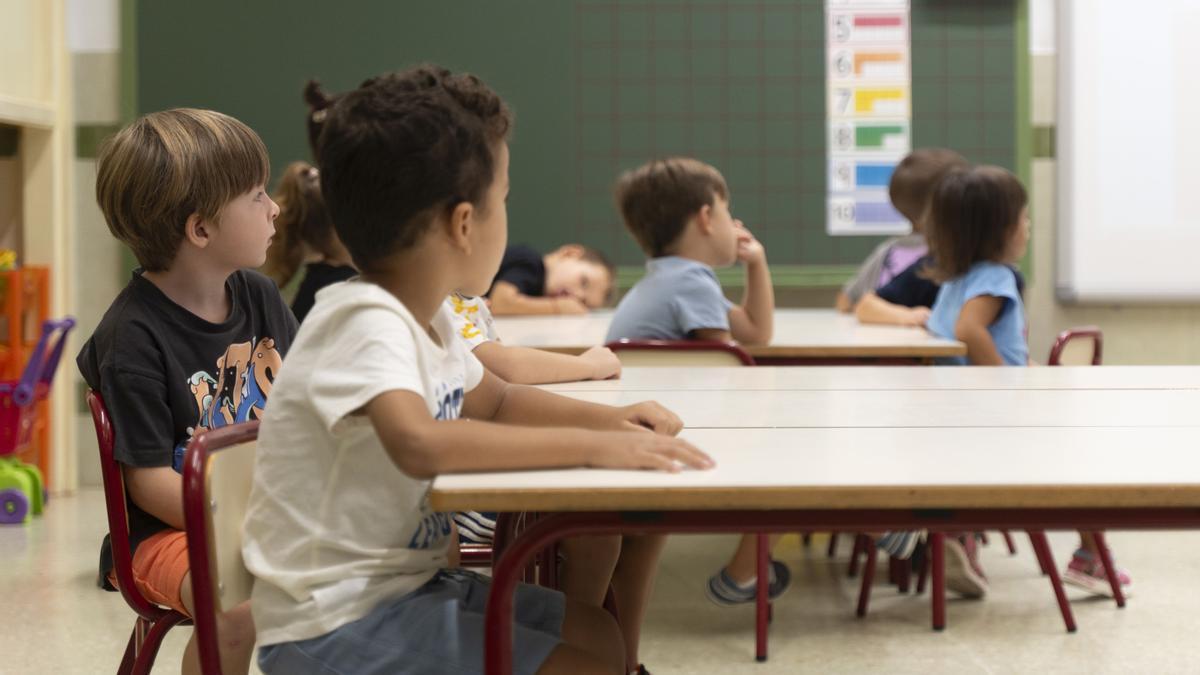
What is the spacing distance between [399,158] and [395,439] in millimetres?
288

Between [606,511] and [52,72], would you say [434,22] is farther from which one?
[606,511]

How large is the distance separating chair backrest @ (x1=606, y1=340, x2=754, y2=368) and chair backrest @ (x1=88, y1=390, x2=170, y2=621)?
112cm

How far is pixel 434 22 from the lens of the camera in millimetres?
4699

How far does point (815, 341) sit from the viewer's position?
9.64 ft

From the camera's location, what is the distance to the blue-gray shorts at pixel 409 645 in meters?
1.19

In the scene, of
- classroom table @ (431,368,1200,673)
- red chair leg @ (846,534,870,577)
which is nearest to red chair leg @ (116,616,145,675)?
classroom table @ (431,368,1200,673)

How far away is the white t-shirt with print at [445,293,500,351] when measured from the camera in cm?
212

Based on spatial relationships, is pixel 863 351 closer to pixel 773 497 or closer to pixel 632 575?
pixel 632 575

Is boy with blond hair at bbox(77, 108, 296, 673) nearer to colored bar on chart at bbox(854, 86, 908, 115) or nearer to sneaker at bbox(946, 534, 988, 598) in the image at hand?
sneaker at bbox(946, 534, 988, 598)

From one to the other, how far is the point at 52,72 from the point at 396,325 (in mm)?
3850

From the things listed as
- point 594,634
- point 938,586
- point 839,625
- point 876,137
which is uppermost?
point 876,137

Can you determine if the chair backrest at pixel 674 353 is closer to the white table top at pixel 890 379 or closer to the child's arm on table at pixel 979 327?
the white table top at pixel 890 379

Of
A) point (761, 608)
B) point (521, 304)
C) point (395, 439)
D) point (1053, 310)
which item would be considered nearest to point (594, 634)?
point (395, 439)

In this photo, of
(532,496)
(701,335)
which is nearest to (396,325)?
(532,496)
